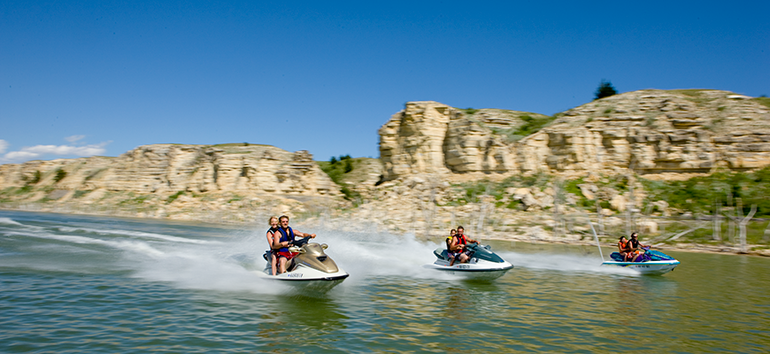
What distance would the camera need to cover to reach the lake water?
905 cm

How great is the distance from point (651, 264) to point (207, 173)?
2565 inches

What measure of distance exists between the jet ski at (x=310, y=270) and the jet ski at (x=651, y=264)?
13.0 meters

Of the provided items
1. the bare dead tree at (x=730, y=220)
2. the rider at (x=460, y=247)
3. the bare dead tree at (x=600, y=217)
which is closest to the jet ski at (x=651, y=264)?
the rider at (x=460, y=247)

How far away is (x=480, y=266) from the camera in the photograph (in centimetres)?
1595

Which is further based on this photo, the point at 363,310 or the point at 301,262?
the point at 301,262

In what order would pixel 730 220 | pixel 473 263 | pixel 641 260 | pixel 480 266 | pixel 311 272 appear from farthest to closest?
pixel 730 220, pixel 641 260, pixel 473 263, pixel 480 266, pixel 311 272

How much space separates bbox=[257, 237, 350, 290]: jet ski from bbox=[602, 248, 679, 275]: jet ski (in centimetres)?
1297

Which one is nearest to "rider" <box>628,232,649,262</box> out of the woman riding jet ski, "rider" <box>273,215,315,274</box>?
the woman riding jet ski

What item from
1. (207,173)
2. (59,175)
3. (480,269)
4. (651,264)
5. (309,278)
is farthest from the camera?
(59,175)

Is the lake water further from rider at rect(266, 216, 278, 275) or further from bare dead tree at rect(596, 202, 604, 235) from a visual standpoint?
bare dead tree at rect(596, 202, 604, 235)

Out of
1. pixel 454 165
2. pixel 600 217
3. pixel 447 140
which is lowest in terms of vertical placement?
pixel 600 217

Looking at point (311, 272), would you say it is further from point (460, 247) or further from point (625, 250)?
point (625, 250)

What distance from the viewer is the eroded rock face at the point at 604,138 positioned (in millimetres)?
44625

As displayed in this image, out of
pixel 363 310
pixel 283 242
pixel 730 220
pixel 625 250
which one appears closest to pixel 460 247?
pixel 363 310
